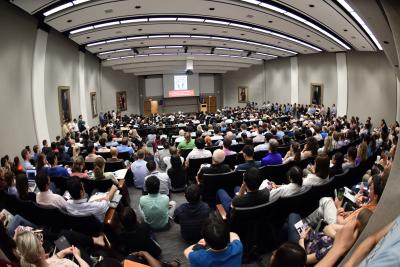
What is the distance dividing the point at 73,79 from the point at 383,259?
15547 millimetres

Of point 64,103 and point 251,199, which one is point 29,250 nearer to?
point 251,199

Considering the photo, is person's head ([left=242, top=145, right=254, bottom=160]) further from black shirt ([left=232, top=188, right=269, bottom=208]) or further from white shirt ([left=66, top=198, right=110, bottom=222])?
white shirt ([left=66, top=198, right=110, bottom=222])

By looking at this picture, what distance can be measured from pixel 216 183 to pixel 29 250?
9.94 ft

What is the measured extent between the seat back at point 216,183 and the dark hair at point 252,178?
4.07 ft

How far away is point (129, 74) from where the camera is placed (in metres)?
25.8

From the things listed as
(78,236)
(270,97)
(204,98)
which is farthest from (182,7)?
(204,98)

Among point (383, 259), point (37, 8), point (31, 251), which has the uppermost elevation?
point (37, 8)

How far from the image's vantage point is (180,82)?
27.6 metres

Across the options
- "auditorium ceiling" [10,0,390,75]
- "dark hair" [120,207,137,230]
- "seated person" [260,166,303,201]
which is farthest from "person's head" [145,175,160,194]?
"auditorium ceiling" [10,0,390,75]

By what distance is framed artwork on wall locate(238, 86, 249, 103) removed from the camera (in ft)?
90.9

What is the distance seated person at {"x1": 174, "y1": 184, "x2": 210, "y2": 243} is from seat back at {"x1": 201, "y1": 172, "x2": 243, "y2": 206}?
927mm

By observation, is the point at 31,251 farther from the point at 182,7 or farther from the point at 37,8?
the point at 182,7

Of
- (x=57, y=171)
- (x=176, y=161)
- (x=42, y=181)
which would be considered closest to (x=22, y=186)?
(x=42, y=181)

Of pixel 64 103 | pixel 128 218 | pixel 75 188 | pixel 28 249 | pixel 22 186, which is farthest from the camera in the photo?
pixel 64 103
